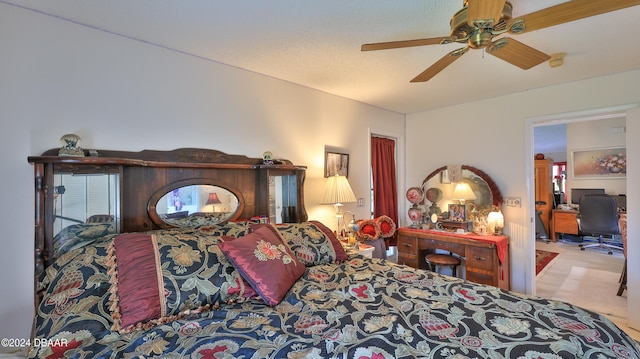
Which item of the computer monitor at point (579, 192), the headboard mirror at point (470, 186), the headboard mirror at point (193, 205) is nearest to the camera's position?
the headboard mirror at point (193, 205)

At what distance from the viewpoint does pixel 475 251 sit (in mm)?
3152

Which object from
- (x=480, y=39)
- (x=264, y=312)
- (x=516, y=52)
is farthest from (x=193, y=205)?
(x=516, y=52)

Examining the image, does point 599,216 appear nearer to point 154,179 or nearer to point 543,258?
point 543,258

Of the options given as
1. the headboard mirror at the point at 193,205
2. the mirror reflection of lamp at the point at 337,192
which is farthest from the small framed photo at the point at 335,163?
the headboard mirror at the point at 193,205

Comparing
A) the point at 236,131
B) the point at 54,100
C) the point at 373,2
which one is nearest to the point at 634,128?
the point at 373,2

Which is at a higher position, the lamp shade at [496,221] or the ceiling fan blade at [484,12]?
the ceiling fan blade at [484,12]

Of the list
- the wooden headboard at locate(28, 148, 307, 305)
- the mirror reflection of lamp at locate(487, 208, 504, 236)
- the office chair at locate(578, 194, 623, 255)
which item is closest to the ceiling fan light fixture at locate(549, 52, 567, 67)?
the mirror reflection of lamp at locate(487, 208, 504, 236)

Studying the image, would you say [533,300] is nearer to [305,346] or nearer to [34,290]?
[305,346]

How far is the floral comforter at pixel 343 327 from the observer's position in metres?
1.06

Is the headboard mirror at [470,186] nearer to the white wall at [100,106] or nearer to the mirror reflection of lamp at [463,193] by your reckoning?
the mirror reflection of lamp at [463,193]

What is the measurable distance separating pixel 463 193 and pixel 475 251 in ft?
2.67

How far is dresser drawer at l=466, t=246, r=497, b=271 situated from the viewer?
121 inches

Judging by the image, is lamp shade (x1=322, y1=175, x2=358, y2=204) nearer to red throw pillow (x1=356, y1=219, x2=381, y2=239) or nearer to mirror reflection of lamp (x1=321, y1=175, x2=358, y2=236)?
mirror reflection of lamp (x1=321, y1=175, x2=358, y2=236)

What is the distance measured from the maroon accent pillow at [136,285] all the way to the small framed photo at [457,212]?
3.28m
